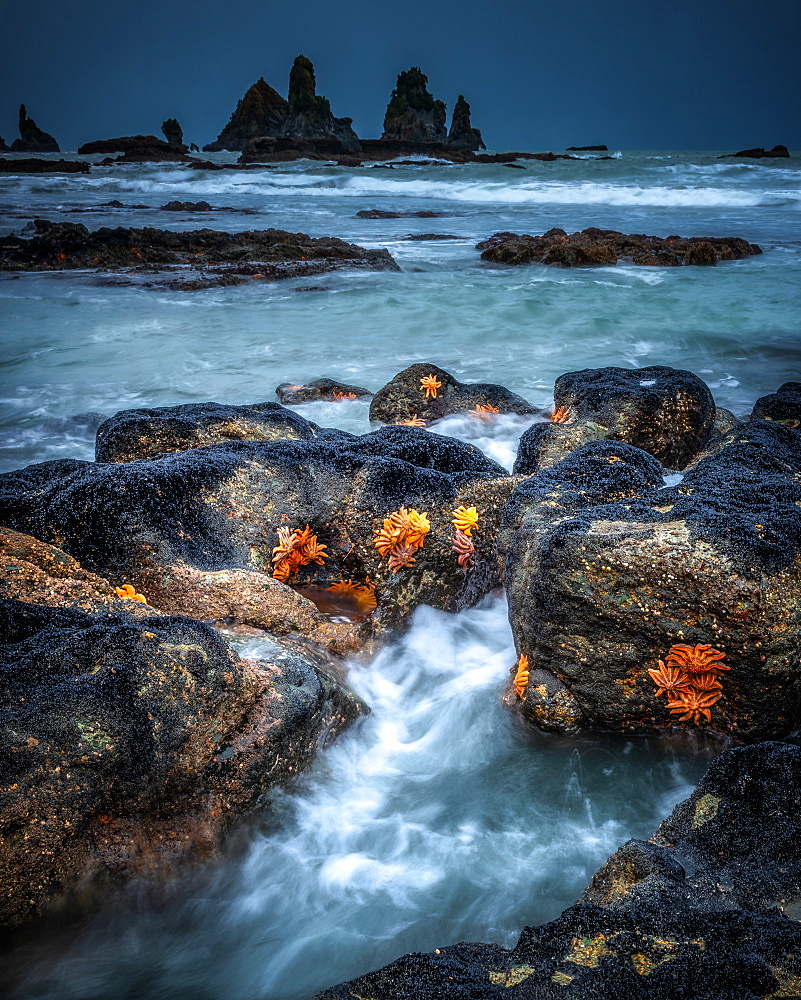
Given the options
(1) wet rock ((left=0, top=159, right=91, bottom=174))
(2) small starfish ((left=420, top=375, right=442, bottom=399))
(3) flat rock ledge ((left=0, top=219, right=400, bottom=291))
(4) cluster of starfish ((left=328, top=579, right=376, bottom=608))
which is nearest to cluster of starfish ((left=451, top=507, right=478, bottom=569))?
(4) cluster of starfish ((left=328, top=579, right=376, bottom=608))

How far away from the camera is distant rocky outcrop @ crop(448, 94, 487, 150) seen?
89.7 metres

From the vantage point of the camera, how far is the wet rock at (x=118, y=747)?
2.47 meters

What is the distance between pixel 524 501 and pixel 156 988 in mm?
2918

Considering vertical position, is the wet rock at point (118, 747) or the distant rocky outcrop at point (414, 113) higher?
the distant rocky outcrop at point (414, 113)

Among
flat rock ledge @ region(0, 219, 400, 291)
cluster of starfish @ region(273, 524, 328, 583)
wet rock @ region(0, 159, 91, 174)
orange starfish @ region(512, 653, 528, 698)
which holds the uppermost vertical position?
wet rock @ region(0, 159, 91, 174)

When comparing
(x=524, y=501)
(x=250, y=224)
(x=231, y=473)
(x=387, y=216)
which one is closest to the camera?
(x=524, y=501)

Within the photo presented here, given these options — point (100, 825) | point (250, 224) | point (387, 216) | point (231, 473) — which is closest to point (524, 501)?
point (231, 473)

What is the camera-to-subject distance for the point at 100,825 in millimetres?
2609

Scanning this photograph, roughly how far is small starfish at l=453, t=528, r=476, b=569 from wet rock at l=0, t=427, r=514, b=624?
4 centimetres

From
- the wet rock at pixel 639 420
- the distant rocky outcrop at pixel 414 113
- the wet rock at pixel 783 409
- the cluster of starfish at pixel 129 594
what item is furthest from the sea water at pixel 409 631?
the distant rocky outcrop at pixel 414 113

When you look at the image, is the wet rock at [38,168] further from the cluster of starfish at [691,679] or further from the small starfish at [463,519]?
the cluster of starfish at [691,679]

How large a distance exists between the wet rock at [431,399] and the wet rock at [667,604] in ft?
15.3

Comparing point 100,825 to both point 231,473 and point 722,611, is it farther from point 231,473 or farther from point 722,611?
point 722,611

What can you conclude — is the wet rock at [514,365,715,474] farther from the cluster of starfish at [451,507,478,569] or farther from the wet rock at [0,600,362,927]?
the wet rock at [0,600,362,927]
